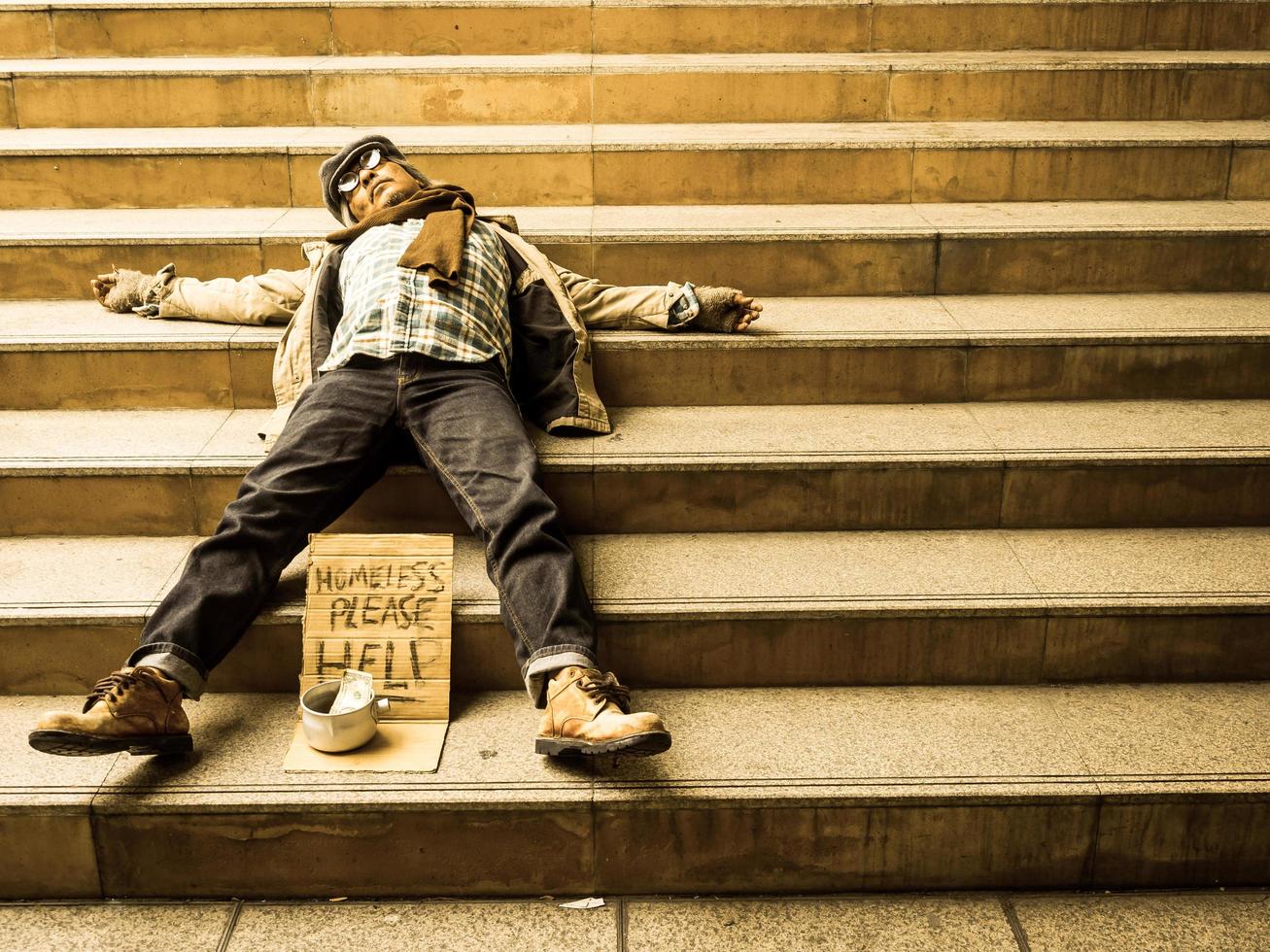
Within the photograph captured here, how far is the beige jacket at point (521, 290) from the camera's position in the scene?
126 inches

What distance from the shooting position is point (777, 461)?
3006 millimetres

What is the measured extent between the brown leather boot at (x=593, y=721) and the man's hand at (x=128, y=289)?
1.92 metres

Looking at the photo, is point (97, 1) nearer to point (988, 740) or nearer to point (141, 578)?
point (141, 578)

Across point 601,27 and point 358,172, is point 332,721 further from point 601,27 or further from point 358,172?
point 601,27

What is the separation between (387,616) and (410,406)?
0.57 metres

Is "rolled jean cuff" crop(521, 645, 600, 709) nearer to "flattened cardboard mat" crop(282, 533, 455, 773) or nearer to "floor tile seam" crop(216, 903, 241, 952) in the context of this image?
"flattened cardboard mat" crop(282, 533, 455, 773)

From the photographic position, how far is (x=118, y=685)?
2.35 meters

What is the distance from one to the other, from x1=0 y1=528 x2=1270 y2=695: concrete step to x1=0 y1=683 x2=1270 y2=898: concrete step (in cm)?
25

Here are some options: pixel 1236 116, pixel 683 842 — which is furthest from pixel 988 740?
pixel 1236 116

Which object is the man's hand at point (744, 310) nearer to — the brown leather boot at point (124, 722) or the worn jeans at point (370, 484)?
the worn jeans at point (370, 484)

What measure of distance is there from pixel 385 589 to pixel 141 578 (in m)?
0.66

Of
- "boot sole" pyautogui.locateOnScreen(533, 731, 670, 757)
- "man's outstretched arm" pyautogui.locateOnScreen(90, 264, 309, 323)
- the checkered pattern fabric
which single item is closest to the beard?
the checkered pattern fabric

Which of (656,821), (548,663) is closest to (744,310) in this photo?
(548,663)

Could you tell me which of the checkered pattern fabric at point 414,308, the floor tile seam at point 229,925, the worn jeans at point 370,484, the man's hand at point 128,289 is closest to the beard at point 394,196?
the checkered pattern fabric at point 414,308
